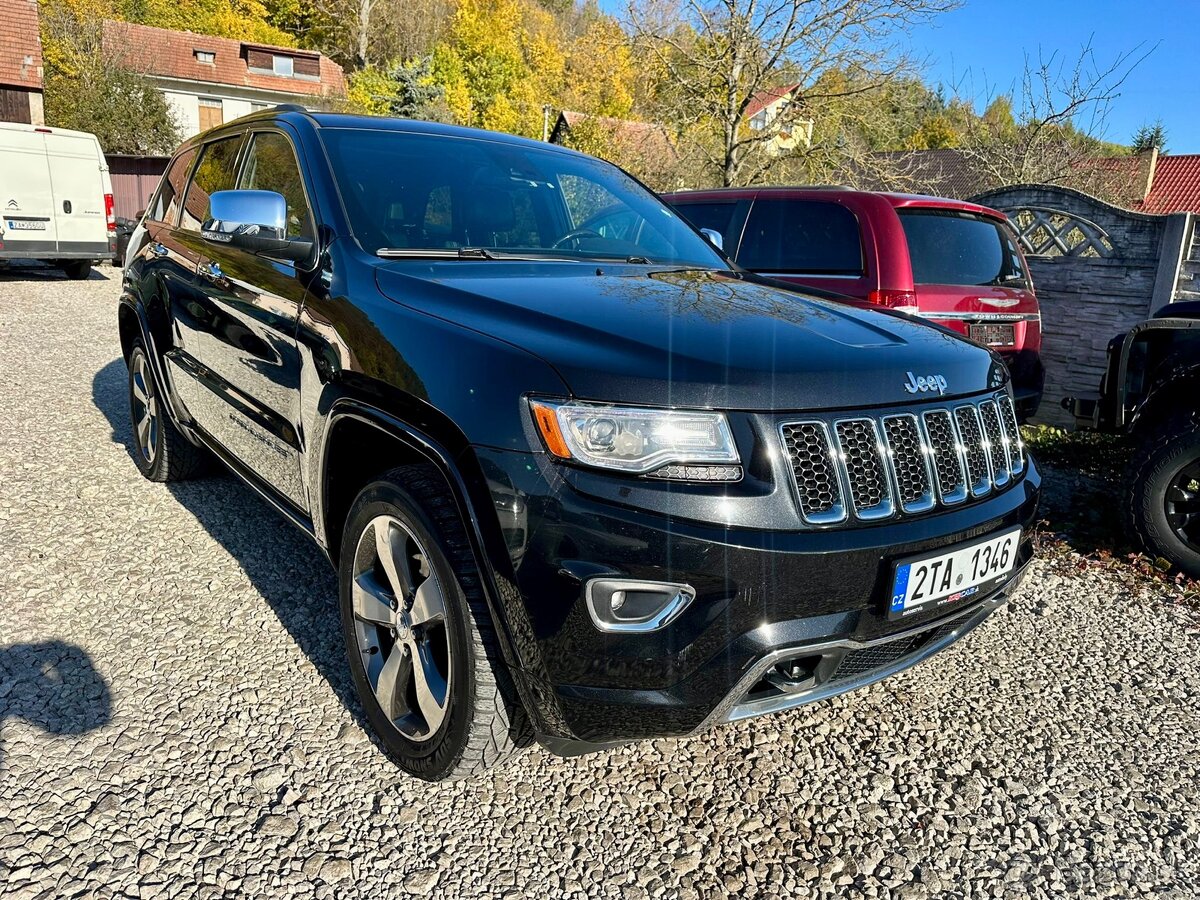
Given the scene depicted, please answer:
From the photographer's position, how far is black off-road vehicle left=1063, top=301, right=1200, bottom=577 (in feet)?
12.8

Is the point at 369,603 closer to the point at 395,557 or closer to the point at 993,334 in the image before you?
the point at 395,557

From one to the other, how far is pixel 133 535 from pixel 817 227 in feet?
14.8

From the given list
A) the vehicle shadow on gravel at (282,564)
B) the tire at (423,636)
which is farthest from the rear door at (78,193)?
the tire at (423,636)

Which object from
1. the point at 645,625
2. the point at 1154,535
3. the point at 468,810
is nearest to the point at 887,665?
the point at 645,625

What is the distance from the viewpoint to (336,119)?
315 centimetres

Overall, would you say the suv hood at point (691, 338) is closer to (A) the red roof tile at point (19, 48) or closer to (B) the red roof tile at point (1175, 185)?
(A) the red roof tile at point (19, 48)

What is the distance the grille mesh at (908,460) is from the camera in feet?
6.77

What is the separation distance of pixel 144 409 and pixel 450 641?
362cm

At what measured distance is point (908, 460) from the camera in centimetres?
209

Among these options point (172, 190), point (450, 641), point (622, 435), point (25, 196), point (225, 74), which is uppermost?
Answer: point (225, 74)

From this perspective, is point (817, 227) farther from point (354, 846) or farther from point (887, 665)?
point (354, 846)

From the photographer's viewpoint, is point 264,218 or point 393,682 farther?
point 264,218

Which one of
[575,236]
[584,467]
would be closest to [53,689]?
[584,467]

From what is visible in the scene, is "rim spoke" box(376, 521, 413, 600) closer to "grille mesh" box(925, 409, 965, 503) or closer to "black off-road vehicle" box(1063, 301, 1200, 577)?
"grille mesh" box(925, 409, 965, 503)
